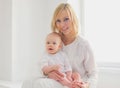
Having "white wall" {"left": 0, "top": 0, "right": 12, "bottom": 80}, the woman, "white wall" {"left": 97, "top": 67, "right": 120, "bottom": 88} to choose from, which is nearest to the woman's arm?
the woman

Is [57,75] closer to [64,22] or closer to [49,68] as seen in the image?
[49,68]

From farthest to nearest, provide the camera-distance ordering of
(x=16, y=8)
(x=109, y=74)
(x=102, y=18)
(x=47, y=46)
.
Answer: (x=102, y=18) → (x=16, y=8) → (x=109, y=74) → (x=47, y=46)

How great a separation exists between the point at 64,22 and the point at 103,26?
0.65 meters

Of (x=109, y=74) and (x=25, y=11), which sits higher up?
(x=25, y=11)

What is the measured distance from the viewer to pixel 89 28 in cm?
185

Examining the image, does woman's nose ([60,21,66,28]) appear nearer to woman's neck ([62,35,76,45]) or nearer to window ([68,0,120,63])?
woman's neck ([62,35,76,45])

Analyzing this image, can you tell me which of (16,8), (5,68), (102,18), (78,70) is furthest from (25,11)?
(78,70)

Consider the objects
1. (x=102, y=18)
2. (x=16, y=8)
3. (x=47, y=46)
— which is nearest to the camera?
(x=47, y=46)

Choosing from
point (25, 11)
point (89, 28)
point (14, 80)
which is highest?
point (25, 11)

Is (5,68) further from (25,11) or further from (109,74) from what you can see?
(109,74)

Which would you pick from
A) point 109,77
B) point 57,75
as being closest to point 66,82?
point 57,75

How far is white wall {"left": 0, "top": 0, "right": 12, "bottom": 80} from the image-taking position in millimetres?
1652

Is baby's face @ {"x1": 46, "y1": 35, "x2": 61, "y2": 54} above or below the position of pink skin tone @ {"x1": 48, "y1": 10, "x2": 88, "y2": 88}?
below

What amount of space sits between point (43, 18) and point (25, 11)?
197mm
